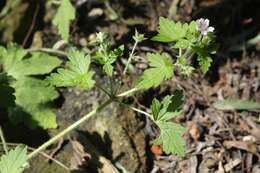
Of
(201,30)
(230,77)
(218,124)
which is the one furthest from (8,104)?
→ (230,77)

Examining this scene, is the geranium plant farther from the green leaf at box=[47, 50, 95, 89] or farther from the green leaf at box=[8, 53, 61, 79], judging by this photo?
the green leaf at box=[8, 53, 61, 79]

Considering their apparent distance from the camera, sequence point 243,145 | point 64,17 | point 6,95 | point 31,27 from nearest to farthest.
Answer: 1. point 6,95
2. point 243,145
3. point 64,17
4. point 31,27

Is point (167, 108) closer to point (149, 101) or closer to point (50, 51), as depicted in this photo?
point (149, 101)

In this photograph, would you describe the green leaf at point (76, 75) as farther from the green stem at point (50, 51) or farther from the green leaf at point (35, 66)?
the green stem at point (50, 51)

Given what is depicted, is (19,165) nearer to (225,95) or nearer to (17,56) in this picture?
(17,56)

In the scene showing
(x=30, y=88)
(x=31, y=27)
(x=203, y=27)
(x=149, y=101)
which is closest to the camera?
(x=203, y=27)

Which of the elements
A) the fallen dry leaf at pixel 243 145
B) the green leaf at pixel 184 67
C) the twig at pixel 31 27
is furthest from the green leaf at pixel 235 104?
the twig at pixel 31 27

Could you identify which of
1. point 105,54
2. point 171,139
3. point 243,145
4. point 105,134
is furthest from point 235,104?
point 105,54
